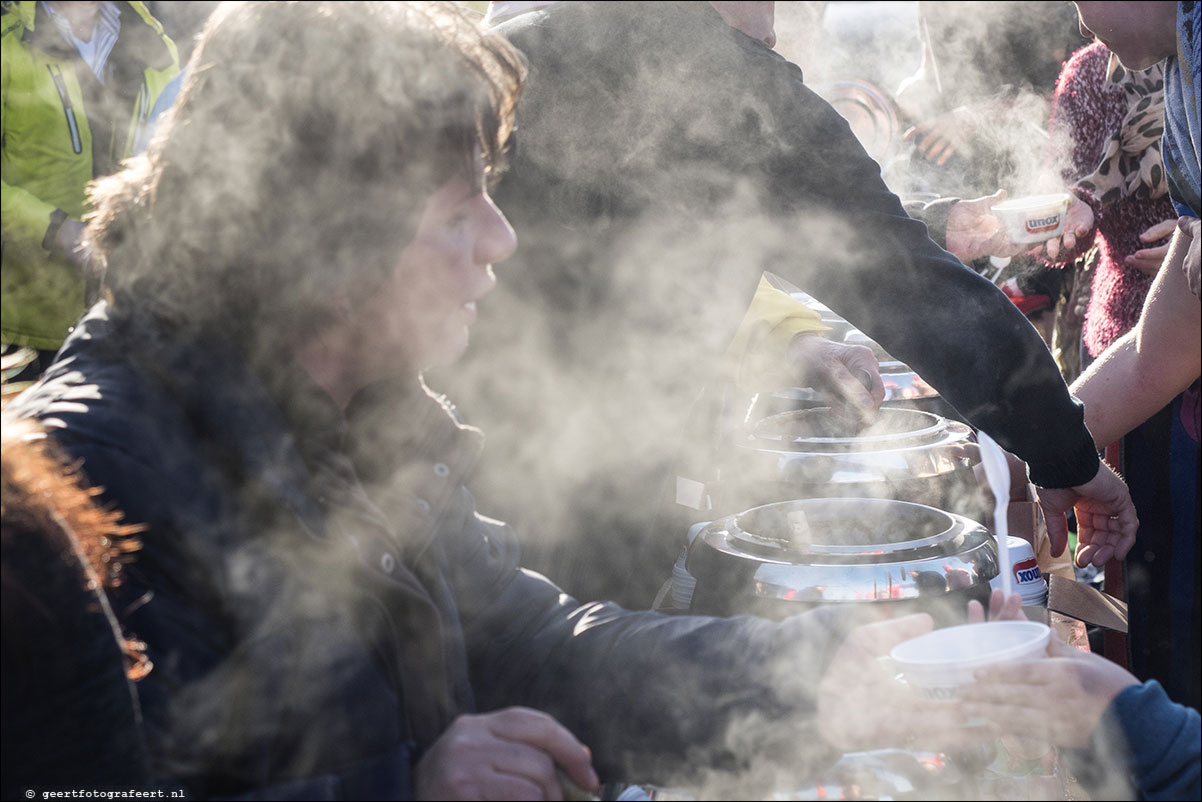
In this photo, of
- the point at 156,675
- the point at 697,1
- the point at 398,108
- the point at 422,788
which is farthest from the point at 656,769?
the point at 697,1

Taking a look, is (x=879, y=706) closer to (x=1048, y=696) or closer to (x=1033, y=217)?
(x=1048, y=696)

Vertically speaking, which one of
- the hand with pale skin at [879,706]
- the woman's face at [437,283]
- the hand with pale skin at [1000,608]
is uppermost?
the woman's face at [437,283]

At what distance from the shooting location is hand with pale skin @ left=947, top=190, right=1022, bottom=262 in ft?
8.86

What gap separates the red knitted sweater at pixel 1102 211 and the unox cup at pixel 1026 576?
1202mm

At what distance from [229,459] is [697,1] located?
1456 millimetres

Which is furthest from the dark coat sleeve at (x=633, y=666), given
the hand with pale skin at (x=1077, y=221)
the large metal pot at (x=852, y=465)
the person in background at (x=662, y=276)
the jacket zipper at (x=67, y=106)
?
the jacket zipper at (x=67, y=106)

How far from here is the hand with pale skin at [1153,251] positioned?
8.45ft

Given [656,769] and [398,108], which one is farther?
[656,769]

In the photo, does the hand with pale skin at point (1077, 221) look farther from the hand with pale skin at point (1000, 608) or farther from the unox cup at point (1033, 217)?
the hand with pale skin at point (1000, 608)

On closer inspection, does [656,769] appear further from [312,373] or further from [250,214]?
[250,214]

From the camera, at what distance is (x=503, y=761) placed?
114 centimetres

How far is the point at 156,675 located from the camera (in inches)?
40.6

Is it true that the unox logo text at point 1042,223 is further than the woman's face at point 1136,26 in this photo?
Yes

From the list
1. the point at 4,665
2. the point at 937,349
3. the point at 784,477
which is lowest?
the point at 784,477
